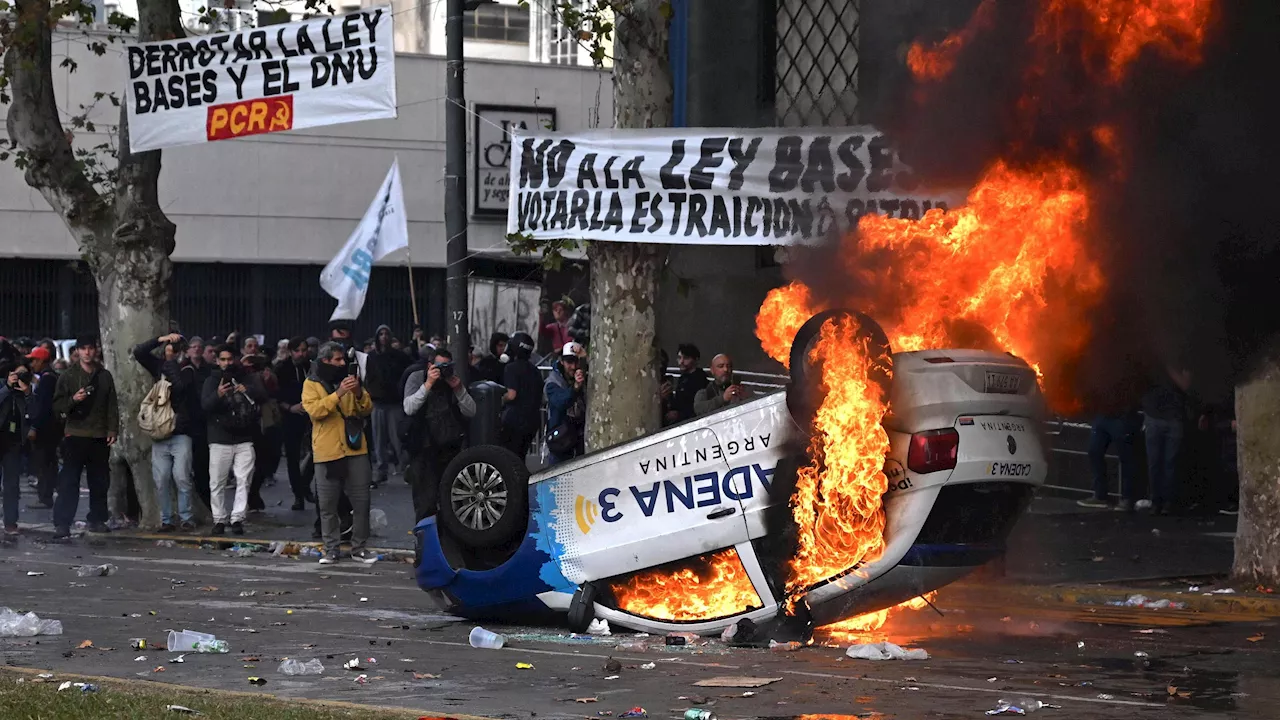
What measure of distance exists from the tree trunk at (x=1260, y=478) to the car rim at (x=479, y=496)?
208 inches

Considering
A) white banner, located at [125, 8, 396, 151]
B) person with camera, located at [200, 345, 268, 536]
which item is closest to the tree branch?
white banner, located at [125, 8, 396, 151]

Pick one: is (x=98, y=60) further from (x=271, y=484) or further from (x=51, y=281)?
(x=271, y=484)

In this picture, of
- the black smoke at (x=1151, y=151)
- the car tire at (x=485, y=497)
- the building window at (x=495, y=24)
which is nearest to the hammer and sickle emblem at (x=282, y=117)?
the car tire at (x=485, y=497)

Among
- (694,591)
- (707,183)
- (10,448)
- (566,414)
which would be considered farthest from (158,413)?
(694,591)

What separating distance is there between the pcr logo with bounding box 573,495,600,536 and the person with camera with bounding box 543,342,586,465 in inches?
216

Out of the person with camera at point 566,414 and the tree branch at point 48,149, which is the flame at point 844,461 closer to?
the person with camera at point 566,414

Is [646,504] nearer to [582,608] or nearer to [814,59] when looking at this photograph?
[582,608]

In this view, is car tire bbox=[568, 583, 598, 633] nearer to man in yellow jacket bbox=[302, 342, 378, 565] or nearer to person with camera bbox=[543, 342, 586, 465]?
man in yellow jacket bbox=[302, 342, 378, 565]

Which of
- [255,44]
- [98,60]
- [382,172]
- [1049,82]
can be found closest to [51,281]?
[98,60]

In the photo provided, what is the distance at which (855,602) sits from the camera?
8.80m

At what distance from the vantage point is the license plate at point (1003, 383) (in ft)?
28.5

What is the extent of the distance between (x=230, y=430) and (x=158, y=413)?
0.74 m

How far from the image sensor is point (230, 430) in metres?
16.4

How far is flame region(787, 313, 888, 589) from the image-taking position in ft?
28.2
